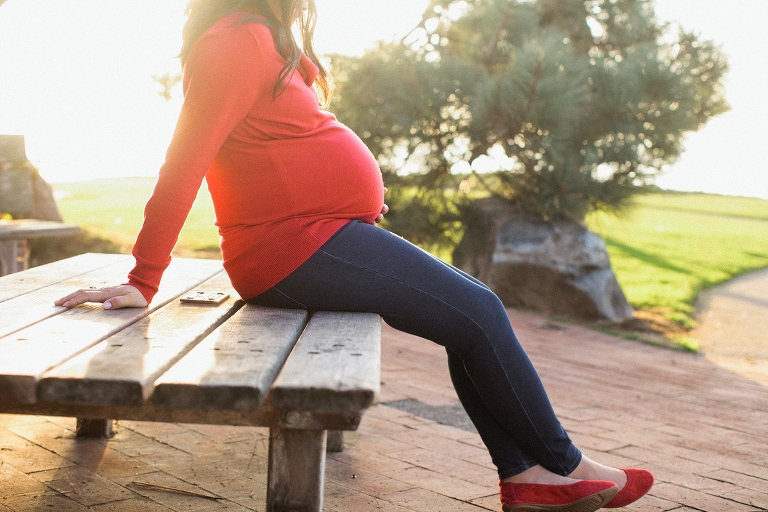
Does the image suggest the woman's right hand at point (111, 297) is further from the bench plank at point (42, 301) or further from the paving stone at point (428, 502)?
the paving stone at point (428, 502)

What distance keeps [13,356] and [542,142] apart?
5.53 metres

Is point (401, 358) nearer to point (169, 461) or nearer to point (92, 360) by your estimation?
point (169, 461)

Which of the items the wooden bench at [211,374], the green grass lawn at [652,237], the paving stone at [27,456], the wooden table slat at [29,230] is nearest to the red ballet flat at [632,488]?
the wooden bench at [211,374]

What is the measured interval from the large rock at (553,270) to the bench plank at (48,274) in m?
4.29

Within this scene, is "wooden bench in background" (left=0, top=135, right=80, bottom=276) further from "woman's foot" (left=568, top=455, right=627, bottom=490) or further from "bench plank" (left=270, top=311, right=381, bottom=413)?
"woman's foot" (left=568, top=455, right=627, bottom=490)

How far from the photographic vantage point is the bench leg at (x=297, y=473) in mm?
1369

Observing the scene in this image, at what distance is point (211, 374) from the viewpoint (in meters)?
1.28

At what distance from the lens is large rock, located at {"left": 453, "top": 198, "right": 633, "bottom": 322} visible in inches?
257

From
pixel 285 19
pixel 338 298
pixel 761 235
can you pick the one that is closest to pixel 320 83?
pixel 285 19

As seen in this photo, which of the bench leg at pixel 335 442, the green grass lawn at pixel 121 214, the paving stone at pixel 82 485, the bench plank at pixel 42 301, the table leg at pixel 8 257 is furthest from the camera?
the green grass lawn at pixel 121 214

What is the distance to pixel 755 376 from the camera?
186 inches

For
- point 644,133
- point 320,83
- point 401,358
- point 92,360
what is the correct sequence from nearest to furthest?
point 92,360 → point 320,83 → point 401,358 → point 644,133

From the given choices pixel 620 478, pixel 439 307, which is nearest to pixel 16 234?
pixel 439 307

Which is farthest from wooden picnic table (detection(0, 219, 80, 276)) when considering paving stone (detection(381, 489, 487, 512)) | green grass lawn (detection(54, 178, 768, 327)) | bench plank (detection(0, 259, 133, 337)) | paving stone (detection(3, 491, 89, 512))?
green grass lawn (detection(54, 178, 768, 327))
